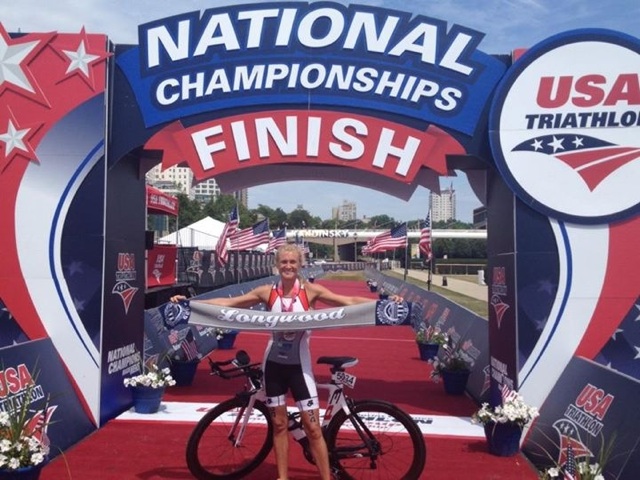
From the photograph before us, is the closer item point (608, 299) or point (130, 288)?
point (608, 299)

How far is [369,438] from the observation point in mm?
4703

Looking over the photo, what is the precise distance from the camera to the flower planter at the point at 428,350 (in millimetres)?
11734

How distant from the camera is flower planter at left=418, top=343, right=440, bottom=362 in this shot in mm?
11734

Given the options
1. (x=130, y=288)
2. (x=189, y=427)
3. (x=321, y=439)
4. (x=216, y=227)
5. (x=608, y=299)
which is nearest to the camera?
(x=321, y=439)

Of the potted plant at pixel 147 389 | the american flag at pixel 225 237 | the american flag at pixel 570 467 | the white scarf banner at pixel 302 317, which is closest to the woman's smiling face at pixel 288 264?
the white scarf banner at pixel 302 317

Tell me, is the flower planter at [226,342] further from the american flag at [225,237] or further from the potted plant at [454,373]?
the american flag at [225,237]

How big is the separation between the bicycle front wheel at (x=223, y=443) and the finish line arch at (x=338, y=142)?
1.90 metres

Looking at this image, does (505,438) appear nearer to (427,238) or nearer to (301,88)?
(301,88)

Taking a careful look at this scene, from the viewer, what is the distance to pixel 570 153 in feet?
20.8

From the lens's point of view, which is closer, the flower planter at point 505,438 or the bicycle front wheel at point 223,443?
the bicycle front wheel at point 223,443

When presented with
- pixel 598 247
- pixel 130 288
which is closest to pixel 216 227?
pixel 130 288

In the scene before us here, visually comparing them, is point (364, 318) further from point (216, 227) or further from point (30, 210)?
point (216, 227)

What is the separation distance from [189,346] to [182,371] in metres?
1.49

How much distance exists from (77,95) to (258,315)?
143 inches
